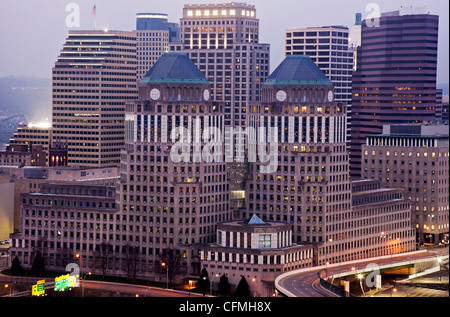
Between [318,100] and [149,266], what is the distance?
44.1 metres

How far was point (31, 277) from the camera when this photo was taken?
164500 mm

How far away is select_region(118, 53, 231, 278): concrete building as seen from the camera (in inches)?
6599

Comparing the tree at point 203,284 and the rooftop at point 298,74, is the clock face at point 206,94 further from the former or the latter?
the tree at point 203,284

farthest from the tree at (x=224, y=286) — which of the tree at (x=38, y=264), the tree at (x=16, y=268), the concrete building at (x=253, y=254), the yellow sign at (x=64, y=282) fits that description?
the tree at (x=16, y=268)

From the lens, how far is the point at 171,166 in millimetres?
167500

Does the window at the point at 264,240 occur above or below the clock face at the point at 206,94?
below

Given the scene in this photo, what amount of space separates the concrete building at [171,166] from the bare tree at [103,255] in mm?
4059

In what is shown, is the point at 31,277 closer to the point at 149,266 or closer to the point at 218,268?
the point at 149,266

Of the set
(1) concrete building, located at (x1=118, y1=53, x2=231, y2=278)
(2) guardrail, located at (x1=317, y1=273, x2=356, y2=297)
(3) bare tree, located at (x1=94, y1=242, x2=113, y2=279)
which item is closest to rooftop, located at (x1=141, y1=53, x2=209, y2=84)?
(1) concrete building, located at (x1=118, y1=53, x2=231, y2=278)

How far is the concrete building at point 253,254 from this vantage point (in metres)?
154

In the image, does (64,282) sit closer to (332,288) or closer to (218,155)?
(332,288)

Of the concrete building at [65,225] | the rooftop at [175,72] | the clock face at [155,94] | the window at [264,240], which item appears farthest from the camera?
the concrete building at [65,225]

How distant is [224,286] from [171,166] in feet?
89.5
